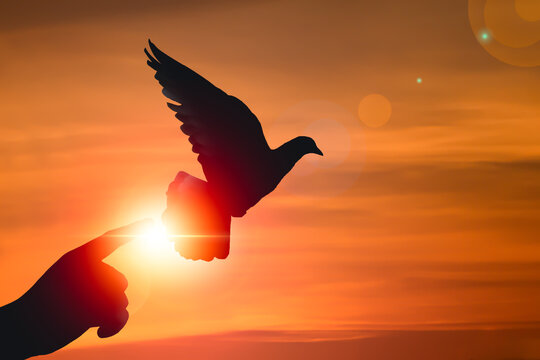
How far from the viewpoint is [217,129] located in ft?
32.3

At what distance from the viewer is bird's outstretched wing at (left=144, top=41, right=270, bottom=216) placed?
9.63 metres

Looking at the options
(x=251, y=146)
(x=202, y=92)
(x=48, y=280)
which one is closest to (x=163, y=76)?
(x=202, y=92)

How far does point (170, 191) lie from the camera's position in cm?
941

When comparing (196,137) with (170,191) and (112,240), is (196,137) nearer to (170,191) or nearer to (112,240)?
(170,191)

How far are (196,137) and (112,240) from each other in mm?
1840

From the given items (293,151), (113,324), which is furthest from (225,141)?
(113,324)

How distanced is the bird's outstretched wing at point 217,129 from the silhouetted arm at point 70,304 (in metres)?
1.31

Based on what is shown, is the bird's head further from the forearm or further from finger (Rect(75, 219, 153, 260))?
the forearm

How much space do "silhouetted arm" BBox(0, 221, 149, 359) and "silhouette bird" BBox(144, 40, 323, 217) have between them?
1.30 meters

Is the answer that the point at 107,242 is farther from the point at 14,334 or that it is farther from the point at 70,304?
the point at 14,334

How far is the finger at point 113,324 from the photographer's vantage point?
888cm

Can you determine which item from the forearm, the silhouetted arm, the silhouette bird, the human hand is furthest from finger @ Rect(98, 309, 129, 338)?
the silhouette bird

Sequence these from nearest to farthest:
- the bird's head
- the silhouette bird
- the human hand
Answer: the human hand → the silhouette bird → the bird's head

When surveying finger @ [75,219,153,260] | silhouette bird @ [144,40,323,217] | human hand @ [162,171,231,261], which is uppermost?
silhouette bird @ [144,40,323,217]
